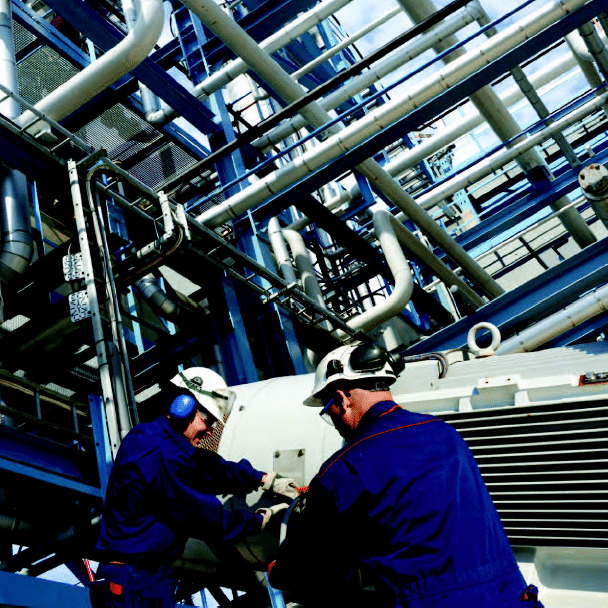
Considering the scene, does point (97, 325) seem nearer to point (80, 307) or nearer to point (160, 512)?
point (80, 307)

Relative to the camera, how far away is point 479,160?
11203mm

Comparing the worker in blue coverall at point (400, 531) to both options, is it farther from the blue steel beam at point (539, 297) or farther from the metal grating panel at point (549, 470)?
the blue steel beam at point (539, 297)

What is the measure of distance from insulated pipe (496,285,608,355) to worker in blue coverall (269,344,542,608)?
4.41 m

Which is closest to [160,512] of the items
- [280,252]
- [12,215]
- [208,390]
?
[208,390]

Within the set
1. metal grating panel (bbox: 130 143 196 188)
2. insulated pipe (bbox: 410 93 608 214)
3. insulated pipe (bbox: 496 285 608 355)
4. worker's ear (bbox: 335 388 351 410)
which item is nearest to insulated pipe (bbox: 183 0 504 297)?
insulated pipe (bbox: 496 285 608 355)

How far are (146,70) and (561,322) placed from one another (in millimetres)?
5358

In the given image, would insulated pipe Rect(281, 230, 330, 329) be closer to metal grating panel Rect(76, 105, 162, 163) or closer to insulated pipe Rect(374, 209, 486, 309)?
insulated pipe Rect(374, 209, 486, 309)

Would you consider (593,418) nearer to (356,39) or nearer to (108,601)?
(108,601)

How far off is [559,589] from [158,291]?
6.20 metres

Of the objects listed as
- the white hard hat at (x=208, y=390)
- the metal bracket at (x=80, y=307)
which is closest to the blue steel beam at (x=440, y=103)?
the metal bracket at (x=80, y=307)

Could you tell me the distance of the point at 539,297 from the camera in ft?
25.3

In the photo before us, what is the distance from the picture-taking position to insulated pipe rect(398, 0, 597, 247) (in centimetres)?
746

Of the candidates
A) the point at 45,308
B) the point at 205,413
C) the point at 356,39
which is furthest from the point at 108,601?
the point at 356,39

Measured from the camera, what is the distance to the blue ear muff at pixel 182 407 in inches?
142
